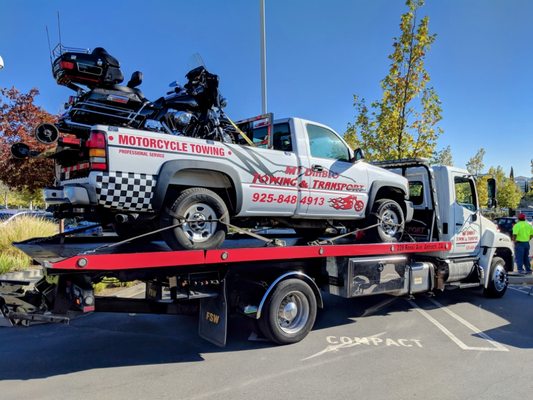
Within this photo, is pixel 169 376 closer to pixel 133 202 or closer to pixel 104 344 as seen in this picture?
pixel 104 344

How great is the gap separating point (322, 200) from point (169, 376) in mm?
2946

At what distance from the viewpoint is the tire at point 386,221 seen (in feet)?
20.7

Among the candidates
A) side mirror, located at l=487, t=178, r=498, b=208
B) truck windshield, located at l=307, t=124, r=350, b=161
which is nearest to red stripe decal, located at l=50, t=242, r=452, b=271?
truck windshield, located at l=307, t=124, r=350, b=161

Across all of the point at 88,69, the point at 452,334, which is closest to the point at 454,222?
the point at 452,334

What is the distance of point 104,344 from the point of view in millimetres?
5066

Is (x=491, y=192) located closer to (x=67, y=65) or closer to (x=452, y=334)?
(x=452, y=334)

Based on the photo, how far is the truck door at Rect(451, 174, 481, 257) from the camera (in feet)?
24.5

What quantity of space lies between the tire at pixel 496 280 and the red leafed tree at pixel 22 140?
382 inches

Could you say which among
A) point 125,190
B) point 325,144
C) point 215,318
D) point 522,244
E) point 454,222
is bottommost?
point 215,318

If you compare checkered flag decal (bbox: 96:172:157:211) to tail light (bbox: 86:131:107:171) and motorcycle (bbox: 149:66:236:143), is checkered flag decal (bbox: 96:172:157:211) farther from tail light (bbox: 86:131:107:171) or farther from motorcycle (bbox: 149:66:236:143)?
motorcycle (bbox: 149:66:236:143)

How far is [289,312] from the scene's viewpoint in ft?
16.8

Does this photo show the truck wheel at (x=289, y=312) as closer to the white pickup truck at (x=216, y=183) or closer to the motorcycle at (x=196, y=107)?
the white pickup truck at (x=216, y=183)

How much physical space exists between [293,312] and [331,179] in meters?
1.93

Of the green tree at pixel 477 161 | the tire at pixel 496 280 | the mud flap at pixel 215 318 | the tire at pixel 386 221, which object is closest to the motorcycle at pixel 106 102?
the mud flap at pixel 215 318
